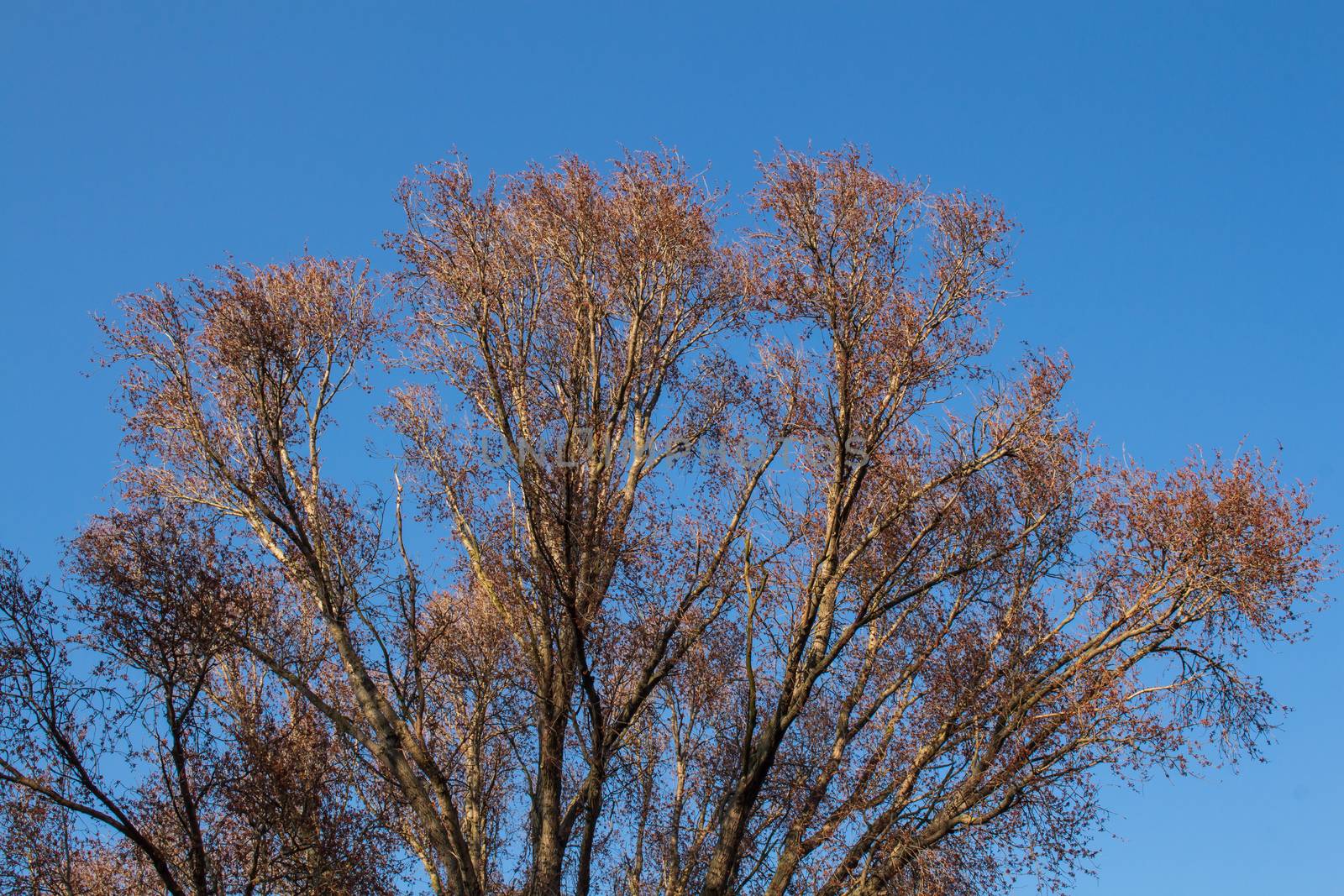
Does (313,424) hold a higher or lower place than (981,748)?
higher

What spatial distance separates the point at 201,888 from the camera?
436 inches

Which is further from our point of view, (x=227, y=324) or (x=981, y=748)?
(x=227, y=324)

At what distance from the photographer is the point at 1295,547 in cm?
1350

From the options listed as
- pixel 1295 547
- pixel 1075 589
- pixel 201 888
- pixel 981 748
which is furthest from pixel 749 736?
pixel 1295 547

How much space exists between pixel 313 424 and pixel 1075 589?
920 cm

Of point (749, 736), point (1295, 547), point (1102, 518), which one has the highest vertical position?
point (1102, 518)

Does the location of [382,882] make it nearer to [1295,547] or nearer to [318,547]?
[318,547]

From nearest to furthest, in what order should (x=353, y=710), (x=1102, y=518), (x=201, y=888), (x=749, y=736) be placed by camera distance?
(x=201, y=888) < (x=749, y=736) < (x=1102, y=518) < (x=353, y=710)

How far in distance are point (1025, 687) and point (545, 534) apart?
534 cm

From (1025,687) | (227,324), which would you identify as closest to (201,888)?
(227,324)

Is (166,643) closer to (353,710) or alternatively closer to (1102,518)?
(353,710)

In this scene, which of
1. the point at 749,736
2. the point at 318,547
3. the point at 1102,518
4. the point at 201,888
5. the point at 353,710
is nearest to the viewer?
the point at 201,888

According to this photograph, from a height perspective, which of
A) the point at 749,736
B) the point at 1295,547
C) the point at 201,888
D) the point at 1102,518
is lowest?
the point at 201,888

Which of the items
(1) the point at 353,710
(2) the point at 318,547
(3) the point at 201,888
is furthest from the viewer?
(1) the point at 353,710
